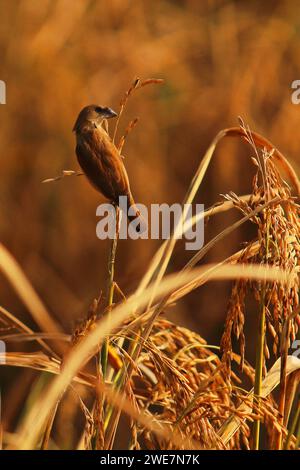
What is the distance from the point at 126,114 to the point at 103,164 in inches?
90.5

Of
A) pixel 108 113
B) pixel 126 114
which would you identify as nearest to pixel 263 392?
pixel 108 113

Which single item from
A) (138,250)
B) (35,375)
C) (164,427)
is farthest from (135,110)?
(164,427)

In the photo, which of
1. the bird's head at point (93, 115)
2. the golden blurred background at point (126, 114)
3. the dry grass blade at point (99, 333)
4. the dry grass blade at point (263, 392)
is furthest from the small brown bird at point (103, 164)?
the golden blurred background at point (126, 114)

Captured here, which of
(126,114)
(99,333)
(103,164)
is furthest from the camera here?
(126,114)

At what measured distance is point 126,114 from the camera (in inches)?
128

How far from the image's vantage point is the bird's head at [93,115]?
106 cm

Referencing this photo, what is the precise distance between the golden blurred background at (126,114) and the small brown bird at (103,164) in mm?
2116

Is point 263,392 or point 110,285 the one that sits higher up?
point 110,285

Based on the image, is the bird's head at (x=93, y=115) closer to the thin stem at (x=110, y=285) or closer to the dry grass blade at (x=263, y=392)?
the thin stem at (x=110, y=285)

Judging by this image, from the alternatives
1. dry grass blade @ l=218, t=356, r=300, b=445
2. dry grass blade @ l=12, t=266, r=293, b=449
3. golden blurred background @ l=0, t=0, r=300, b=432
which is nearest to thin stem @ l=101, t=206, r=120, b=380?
dry grass blade @ l=12, t=266, r=293, b=449

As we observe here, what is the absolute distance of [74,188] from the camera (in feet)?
10.7

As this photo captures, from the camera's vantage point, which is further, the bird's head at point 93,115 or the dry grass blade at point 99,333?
the bird's head at point 93,115

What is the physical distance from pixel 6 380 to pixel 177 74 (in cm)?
129

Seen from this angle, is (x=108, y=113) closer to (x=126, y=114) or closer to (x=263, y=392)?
(x=263, y=392)
